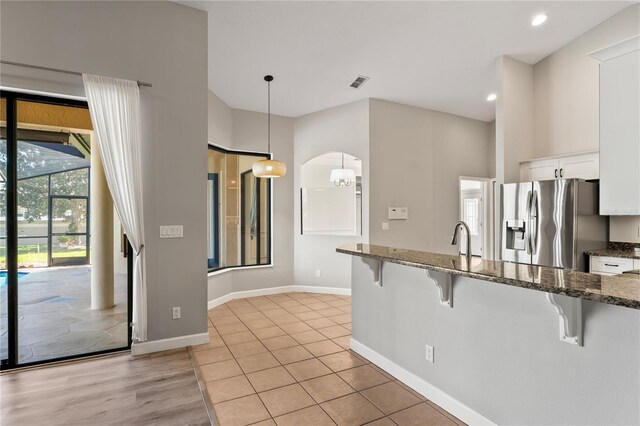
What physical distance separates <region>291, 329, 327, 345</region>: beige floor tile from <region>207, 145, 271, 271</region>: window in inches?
81.1

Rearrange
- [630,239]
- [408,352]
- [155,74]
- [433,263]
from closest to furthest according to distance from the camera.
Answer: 1. [433,263]
2. [408,352]
3. [155,74]
4. [630,239]

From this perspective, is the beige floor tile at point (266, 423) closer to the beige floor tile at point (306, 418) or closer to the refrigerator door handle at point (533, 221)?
the beige floor tile at point (306, 418)

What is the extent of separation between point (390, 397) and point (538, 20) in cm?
405

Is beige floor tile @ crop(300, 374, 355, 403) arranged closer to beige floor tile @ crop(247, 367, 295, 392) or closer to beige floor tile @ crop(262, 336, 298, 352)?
beige floor tile @ crop(247, 367, 295, 392)

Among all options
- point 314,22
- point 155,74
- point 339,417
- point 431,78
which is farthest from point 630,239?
point 155,74

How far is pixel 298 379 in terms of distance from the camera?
2.66m

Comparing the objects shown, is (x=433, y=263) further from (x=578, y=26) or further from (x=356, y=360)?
(x=578, y=26)

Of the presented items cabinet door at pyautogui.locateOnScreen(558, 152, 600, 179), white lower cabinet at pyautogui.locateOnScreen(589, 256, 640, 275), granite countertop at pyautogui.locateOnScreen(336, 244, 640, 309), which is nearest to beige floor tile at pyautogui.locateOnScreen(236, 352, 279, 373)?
granite countertop at pyautogui.locateOnScreen(336, 244, 640, 309)

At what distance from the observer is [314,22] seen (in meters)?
3.43

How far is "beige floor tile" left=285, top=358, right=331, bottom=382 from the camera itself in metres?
2.72

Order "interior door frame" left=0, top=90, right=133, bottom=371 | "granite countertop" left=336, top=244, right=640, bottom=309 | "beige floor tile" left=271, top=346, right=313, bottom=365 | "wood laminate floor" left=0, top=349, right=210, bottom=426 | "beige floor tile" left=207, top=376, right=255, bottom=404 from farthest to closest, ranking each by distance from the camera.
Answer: "beige floor tile" left=271, top=346, right=313, bottom=365 → "interior door frame" left=0, top=90, right=133, bottom=371 → "beige floor tile" left=207, top=376, right=255, bottom=404 → "wood laminate floor" left=0, top=349, right=210, bottom=426 → "granite countertop" left=336, top=244, right=640, bottom=309

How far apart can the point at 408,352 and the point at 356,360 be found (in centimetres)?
61

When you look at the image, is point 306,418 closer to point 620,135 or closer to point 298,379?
point 298,379

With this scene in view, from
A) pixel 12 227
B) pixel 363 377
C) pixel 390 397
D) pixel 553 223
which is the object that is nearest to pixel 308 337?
pixel 363 377
